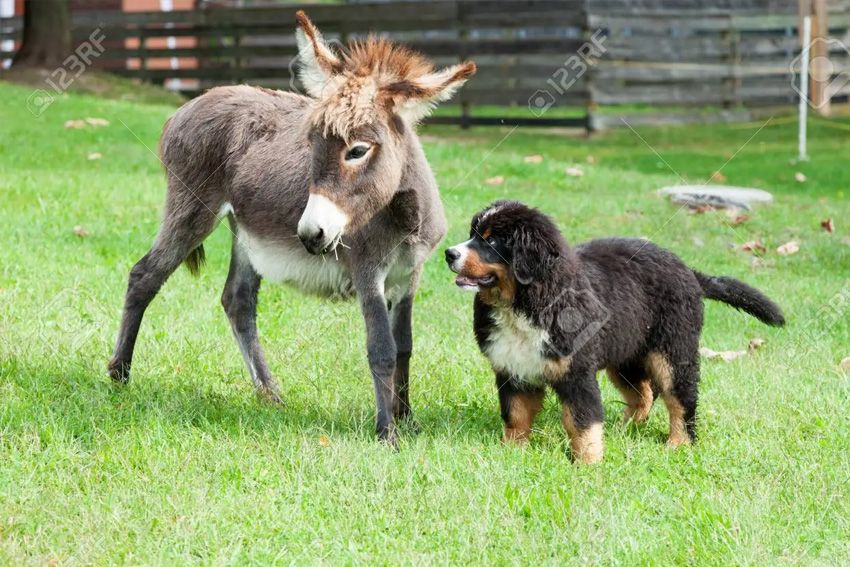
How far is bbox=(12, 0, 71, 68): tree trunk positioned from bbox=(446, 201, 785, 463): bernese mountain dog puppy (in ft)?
58.0

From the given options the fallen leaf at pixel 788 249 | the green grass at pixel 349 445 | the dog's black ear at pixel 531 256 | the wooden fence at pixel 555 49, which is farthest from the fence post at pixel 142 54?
the dog's black ear at pixel 531 256

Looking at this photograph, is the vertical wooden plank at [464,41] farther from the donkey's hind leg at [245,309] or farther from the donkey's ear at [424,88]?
the donkey's ear at [424,88]

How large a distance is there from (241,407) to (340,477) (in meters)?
1.18

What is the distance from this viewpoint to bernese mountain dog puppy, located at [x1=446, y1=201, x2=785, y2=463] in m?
4.93

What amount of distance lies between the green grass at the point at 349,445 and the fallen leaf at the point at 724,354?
0.15 meters

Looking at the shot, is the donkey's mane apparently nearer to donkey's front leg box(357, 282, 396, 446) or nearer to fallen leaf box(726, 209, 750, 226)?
donkey's front leg box(357, 282, 396, 446)

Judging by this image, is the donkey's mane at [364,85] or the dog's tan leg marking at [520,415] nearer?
the donkey's mane at [364,85]

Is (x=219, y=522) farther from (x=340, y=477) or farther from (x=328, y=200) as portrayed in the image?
(x=328, y=200)

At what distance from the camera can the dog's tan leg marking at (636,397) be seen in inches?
223

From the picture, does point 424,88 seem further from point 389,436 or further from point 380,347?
point 389,436

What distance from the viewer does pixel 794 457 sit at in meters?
4.96

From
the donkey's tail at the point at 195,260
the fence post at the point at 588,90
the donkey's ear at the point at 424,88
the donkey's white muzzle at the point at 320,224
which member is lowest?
the fence post at the point at 588,90

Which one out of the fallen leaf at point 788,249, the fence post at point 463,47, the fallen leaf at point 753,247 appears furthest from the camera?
the fence post at point 463,47

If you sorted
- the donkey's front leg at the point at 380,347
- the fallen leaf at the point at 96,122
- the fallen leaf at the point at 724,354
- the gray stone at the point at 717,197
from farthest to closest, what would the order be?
the fallen leaf at the point at 96,122, the gray stone at the point at 717,197, the fallen leaf at the point at 724,354, the donkey's front leg at the point at 380,347
